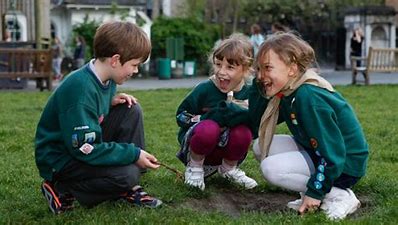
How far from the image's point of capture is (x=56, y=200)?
4.29 meters

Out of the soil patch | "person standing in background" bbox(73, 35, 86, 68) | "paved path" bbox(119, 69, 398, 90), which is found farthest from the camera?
"person standing in background" bbox(73, 35, 86, 68)

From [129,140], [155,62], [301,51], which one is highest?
[301,51]

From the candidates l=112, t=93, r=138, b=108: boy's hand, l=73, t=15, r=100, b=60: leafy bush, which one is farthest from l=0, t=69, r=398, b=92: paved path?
l=112, t=93, r=138, b=108: boy's hand

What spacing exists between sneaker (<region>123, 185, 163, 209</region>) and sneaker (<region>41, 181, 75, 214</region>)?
329 millimetres

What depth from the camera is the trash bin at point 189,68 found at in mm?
29844

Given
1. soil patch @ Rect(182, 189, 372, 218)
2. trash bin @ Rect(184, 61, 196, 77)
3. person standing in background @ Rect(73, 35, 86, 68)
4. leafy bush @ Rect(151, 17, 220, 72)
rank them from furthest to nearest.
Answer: leafy bush @ Rect(151, 17, 220, 72), trash bin @ Rect(184, 61, 196, 77), person standing in background @ Rect(73, 35, 86, 68), soil patch @ Rect(182, 189, 372, 218)

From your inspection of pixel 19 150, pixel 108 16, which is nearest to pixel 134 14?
pixel 108 16

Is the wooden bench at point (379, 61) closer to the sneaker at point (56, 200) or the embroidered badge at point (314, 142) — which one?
the embroidered badge at point (314, 142)

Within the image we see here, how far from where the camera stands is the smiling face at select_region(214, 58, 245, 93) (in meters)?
4.97

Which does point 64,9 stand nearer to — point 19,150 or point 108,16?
point 108,16

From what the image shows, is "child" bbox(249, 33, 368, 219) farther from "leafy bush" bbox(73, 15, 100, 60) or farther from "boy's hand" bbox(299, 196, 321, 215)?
"leafy bush" bbox(73, 15, 100, 60)

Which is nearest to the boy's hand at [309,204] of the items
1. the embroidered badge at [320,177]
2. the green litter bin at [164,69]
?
the embroidered badge at [320,177]

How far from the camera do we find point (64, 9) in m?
34.3

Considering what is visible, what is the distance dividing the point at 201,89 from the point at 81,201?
1.24 metres
